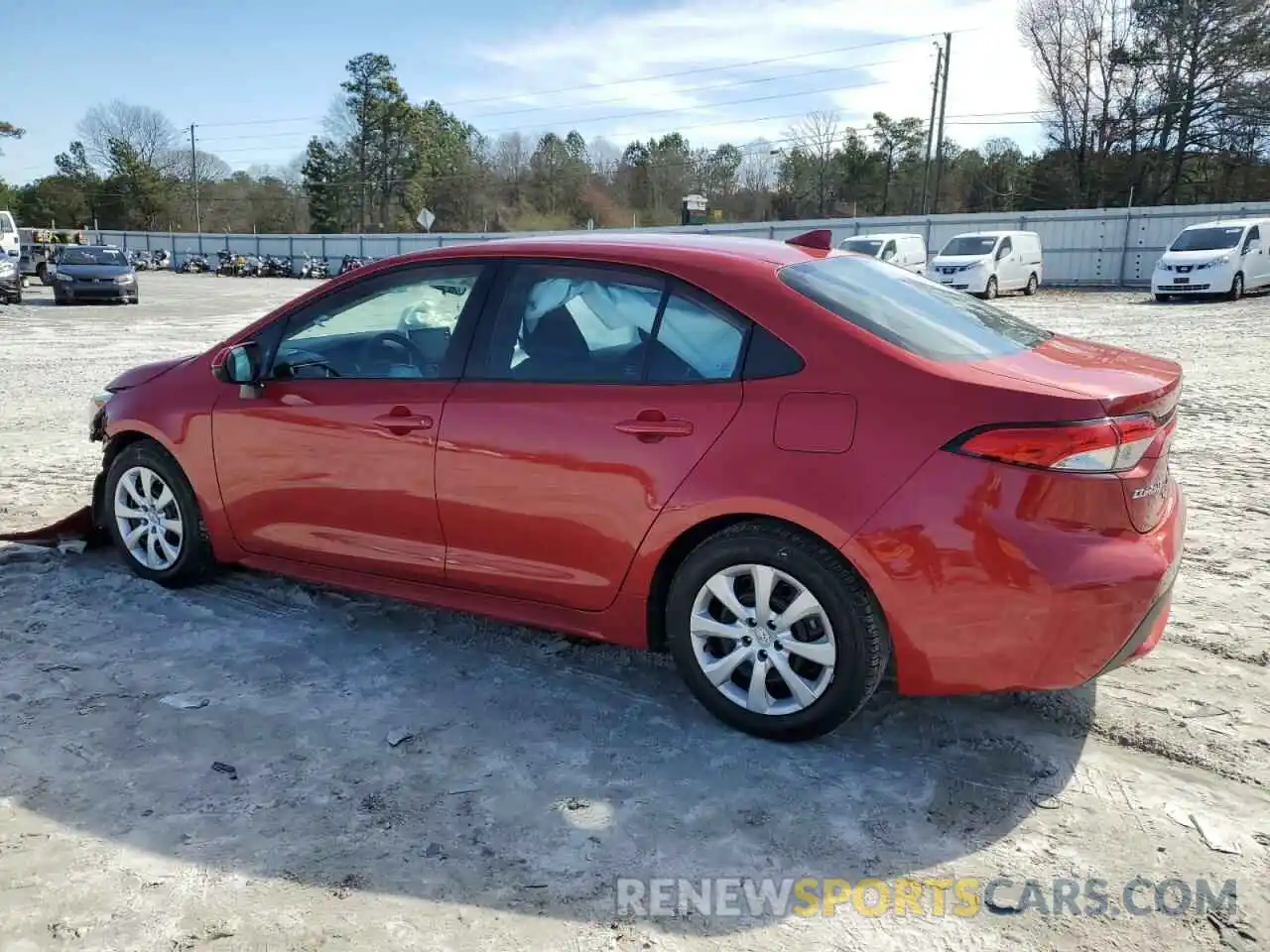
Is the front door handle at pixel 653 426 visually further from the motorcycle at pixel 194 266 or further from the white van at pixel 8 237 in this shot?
the motorcycle at pixel 194 266

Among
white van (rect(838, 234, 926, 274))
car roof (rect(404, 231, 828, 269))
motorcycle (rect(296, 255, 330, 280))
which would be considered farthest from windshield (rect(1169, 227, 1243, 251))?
motorcycle (rect(296, 255, 330, 280))

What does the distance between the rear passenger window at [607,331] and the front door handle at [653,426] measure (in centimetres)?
14

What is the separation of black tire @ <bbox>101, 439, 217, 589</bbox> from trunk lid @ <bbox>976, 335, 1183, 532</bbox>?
3.45 metres

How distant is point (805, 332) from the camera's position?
10.3 feet

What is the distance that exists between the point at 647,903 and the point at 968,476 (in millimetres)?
1468

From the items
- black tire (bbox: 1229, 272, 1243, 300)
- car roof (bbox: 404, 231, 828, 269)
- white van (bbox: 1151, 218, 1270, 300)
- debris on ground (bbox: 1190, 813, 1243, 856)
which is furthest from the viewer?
black tire (bbox: 1229, 272, 1243, 300)

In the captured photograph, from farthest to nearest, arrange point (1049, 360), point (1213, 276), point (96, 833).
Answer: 1. point (1213, 276)
2. point (1049, 360)
3. point (96, 833)

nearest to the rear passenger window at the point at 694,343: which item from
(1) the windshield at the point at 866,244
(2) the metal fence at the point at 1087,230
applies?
(1) the windshield at the point at 866,244

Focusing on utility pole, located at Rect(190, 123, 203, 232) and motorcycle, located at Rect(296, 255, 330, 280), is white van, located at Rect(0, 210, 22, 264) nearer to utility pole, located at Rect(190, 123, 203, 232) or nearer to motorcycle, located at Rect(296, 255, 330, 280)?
motorcycle, located at Rect(296, 255, 330, 280)

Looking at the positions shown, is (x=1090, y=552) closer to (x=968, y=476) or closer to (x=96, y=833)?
(x=968, y=476)

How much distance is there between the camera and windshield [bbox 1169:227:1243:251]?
74.3 feet

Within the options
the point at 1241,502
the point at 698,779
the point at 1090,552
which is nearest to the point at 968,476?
the point at 1090,552

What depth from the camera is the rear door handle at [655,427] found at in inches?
126

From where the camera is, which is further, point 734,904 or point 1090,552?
point 1090,552
